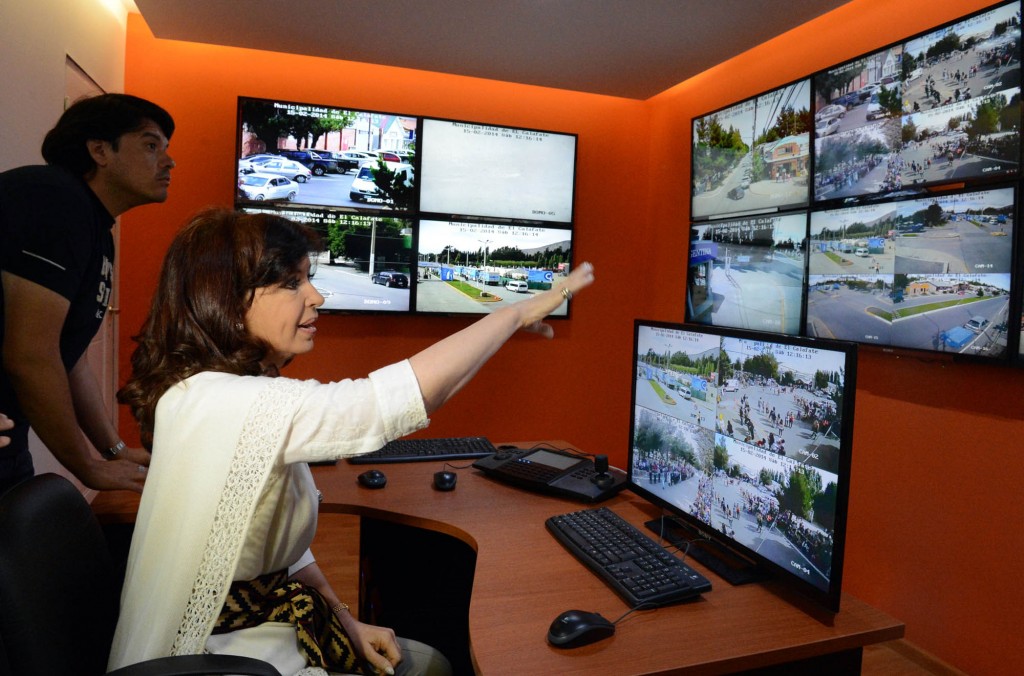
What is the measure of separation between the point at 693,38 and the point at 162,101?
2.83 meters

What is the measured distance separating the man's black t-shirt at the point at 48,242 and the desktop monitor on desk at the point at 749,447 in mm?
1416

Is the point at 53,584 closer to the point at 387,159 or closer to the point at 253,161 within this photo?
the point at 253,161

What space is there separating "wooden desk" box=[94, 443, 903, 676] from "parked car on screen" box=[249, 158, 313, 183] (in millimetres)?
2484

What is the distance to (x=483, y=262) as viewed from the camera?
13.0 feet

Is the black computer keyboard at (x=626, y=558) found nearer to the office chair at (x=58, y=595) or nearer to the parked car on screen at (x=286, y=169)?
the office chair at (x=58, y=595)

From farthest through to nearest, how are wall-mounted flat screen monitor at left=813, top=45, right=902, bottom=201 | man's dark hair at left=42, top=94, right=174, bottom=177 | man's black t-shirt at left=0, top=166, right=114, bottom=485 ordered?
wall-mounted flat screen monitor at left=813, top=45, right=902, bottom=201 < man's dark hair at left=42, top=94, right=174, bottom=177 < man's black t-shirt at left=0, top=166, right=114, bottom=485

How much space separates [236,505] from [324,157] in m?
2.95

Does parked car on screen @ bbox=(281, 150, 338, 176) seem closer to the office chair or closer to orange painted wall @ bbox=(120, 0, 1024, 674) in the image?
orange painted wall @ bbox=(120, 0, 1024, 674)

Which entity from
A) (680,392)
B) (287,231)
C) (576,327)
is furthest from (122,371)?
(680,392)

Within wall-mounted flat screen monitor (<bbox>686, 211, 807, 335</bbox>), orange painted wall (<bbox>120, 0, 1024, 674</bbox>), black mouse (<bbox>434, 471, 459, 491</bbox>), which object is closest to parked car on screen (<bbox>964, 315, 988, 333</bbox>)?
orange painted wall (<bbox>120, 0, 1024, 674</bbox>)

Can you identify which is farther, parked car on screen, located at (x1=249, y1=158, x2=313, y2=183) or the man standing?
parked car on screen, located at (x1=249, y1=158, x2=313, y2=183)

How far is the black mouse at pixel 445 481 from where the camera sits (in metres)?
1.92

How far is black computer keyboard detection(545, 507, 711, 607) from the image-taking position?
1.26m

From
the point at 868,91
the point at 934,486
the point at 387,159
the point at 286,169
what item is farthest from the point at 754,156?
the point at 286,169
